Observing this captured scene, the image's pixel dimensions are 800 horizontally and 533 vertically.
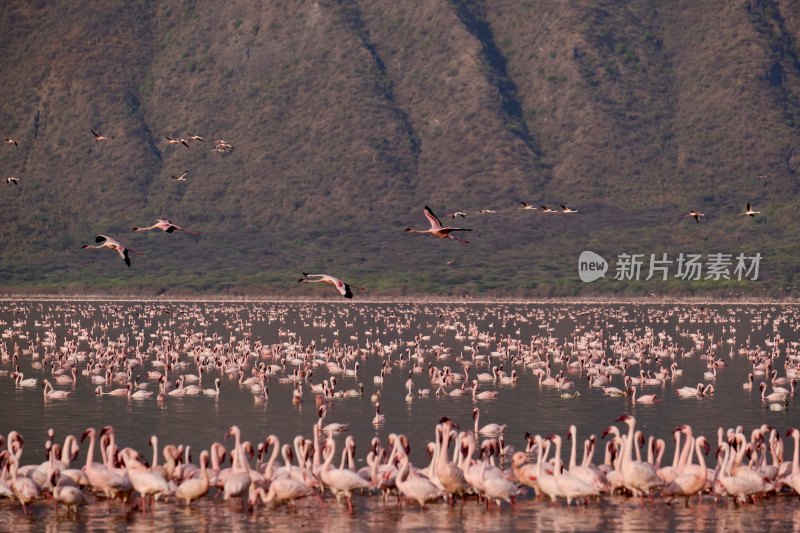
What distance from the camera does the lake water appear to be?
26.5 meters

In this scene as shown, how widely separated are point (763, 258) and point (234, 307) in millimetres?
54979

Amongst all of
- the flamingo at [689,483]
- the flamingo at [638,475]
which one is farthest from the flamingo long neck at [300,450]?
the flamingo at [689,483]

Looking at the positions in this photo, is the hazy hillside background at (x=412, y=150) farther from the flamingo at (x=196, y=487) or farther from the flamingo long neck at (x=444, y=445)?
the flamingo at (x=196, y=487)

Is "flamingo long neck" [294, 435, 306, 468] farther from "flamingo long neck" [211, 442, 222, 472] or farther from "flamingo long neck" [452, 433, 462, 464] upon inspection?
"flamingo long neck" [452, 433, 462, 464]

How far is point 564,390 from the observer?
4953cm

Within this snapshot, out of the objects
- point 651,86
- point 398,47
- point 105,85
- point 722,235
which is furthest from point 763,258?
point 105,85

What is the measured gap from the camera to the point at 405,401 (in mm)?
46312

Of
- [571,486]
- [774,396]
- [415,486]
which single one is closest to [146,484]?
[415,486]

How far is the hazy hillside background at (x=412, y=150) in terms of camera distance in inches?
5940

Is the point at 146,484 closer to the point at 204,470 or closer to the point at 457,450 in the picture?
the point at 204,470

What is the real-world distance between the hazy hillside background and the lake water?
42.5 metres

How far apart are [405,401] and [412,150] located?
132m

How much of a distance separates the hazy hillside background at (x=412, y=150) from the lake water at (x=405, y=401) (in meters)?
42.5

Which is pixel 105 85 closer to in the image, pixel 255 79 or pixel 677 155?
pixel 255 79
